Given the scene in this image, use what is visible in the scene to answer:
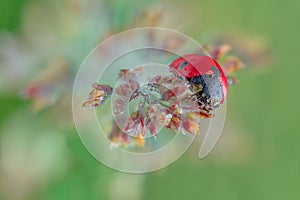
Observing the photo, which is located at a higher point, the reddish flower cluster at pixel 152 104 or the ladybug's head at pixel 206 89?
the ladybug's head at pixel 206 89

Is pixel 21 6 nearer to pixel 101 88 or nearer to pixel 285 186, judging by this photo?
pixel 101 88

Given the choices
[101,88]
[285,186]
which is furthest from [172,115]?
[285,186]

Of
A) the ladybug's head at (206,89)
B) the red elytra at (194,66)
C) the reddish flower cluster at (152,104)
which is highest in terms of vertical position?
the red elytra at (194,66)

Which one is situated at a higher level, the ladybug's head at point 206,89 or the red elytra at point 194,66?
the red elytra at point 194,66

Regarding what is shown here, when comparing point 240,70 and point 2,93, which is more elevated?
point 240,70
